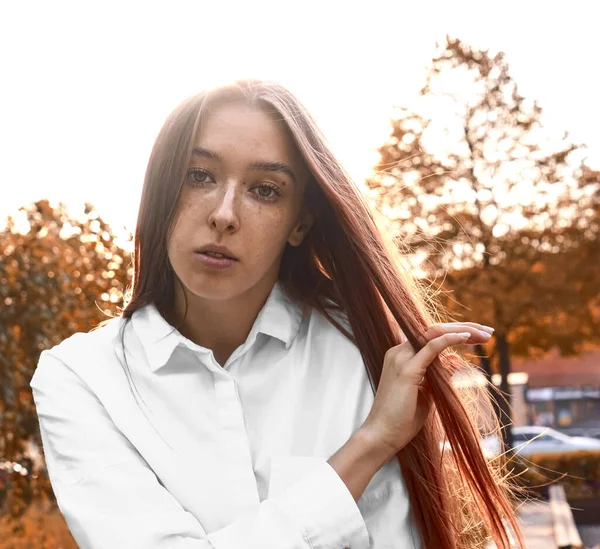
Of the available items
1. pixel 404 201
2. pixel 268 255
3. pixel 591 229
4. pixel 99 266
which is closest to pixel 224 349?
pixel 268 255

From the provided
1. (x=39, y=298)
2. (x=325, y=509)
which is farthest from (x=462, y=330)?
(x=39, y=298)

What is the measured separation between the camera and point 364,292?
2.30m

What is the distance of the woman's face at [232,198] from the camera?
7.00 feet

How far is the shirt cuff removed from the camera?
184cm

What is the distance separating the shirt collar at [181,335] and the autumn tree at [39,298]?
365cm

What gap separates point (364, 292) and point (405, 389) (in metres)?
0.39

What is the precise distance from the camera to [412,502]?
6.92 ft

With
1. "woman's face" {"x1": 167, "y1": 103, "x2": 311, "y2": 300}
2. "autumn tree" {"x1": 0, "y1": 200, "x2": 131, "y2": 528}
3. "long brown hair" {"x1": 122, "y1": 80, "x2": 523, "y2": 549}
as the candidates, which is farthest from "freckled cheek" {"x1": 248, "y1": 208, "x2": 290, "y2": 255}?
"autumn tree" {"x1": 0, "y1": 200, "x2": 131, "y2": 528}

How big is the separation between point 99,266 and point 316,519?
4407mm

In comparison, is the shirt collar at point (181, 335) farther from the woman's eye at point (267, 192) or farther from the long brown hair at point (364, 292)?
the woman's eye at point (267, 192)

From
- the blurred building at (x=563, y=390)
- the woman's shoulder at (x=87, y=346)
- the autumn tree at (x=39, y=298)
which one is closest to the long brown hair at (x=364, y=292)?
the woman's shoulder at (x=87, y=346)

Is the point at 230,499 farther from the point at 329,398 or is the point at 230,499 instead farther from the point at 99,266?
the point at 99,266

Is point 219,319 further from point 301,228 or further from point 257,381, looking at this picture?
point 301,228

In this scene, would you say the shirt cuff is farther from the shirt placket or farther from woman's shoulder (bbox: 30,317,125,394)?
woman's shoulder (bbox: 30,317,125,394)
